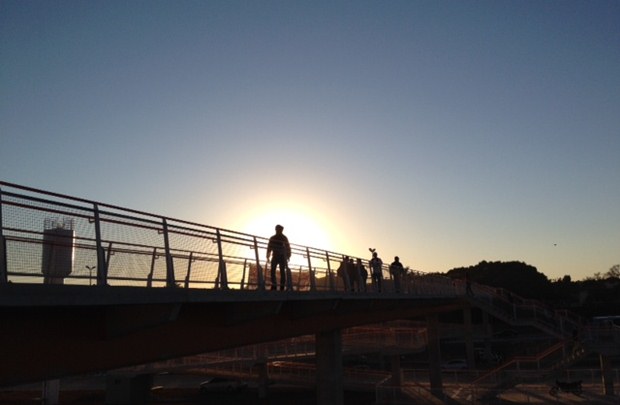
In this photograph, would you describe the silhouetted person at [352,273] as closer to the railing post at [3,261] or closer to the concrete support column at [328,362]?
the concrete support column at [328,362]

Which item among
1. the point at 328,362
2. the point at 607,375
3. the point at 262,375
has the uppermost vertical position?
the point at 328,362

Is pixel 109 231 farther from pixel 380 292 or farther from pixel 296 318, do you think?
pixel 380 292

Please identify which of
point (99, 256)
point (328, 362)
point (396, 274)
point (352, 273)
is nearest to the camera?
point (99, 256)

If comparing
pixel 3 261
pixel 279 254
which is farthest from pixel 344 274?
pixel 3 261

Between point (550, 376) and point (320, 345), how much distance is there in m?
15.6

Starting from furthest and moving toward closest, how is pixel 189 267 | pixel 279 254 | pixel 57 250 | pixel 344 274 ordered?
1. pixel 344 274
2. pixel 279 254
3. pixel 189 267
4. pixel 57 250

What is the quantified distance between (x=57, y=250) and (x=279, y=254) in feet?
21.4

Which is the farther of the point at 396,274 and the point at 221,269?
the point at 396,274

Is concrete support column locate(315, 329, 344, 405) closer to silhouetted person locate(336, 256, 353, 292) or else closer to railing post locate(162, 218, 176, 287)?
silhouetted person locate(336, 256, 353, 292)

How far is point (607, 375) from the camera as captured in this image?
31.5m

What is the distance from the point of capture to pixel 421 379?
135 feet

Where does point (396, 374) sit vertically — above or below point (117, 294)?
below

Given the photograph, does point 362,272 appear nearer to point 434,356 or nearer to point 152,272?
point 152,272

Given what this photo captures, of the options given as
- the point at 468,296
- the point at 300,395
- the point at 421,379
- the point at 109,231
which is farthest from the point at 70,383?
the point at 109,231
